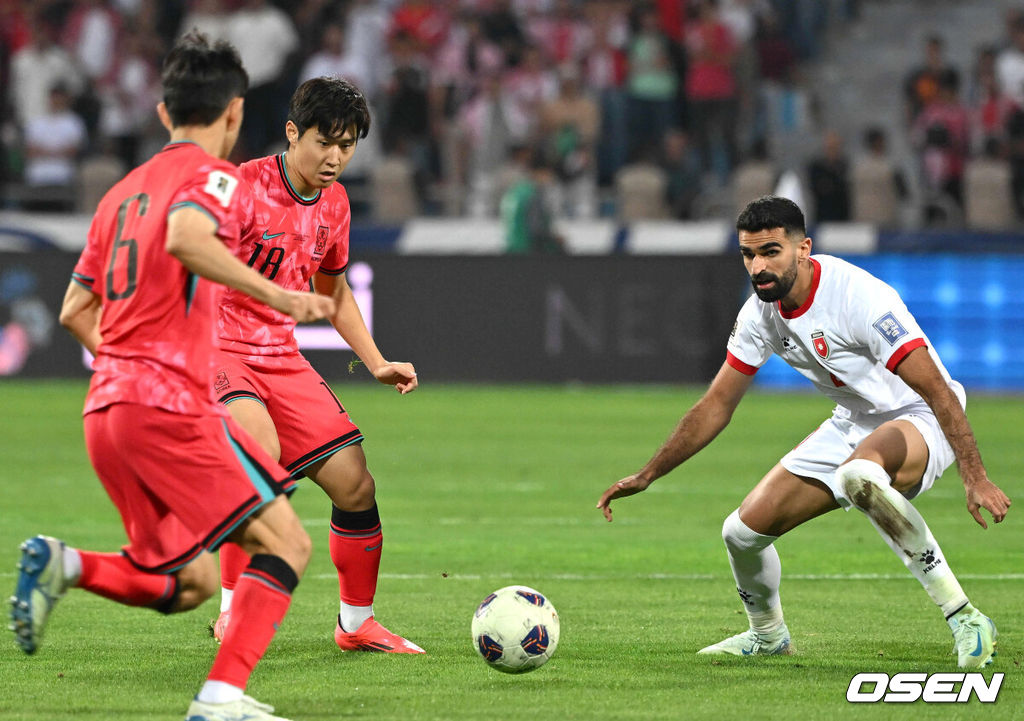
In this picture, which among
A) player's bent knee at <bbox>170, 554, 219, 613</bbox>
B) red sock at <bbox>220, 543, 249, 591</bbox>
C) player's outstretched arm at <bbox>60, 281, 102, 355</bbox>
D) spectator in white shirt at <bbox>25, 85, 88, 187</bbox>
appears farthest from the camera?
spectator in white shirt at <bbox>25, 85, 88, 187</bbox>

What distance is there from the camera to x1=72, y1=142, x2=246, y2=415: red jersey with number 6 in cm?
496

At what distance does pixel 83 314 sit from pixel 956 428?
10.4ft

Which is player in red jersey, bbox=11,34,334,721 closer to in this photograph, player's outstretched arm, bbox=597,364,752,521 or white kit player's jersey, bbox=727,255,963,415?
player's outstretched arm, bbox=597,364,752,521

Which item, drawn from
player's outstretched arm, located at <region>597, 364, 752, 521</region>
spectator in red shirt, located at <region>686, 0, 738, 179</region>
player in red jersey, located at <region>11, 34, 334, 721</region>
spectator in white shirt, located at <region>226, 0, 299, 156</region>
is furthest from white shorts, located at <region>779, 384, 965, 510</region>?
spectator in white shirt, located at <region>226, 0, 299, 156</region>

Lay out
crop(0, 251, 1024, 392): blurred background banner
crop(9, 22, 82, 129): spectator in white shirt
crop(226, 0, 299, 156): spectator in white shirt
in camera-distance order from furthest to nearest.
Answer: crop(9, 22, 82, 129): spectator in white shirt
crop(226, 0, 299, 156): spectator in white shirt
crop(0, 251, 1024, 392): blurred background banner

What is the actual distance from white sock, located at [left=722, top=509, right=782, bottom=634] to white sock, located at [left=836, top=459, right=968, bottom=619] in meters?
0.51

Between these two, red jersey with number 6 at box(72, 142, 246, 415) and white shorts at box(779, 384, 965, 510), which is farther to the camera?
white shorts at box(779, 384, 965, 510)

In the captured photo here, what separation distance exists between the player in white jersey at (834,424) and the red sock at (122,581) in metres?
1.92

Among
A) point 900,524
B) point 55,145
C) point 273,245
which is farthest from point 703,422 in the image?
point 55,145

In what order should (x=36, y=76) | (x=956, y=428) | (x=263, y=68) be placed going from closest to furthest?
(x=956, y=428), (x=263, y=68), (x=36, y=76)

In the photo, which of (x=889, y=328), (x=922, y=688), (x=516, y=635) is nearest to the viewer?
(x=922, y=688)

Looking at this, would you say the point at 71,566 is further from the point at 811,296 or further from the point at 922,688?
the point at 811,296

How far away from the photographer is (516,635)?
5.98m

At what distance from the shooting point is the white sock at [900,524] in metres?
6.12
